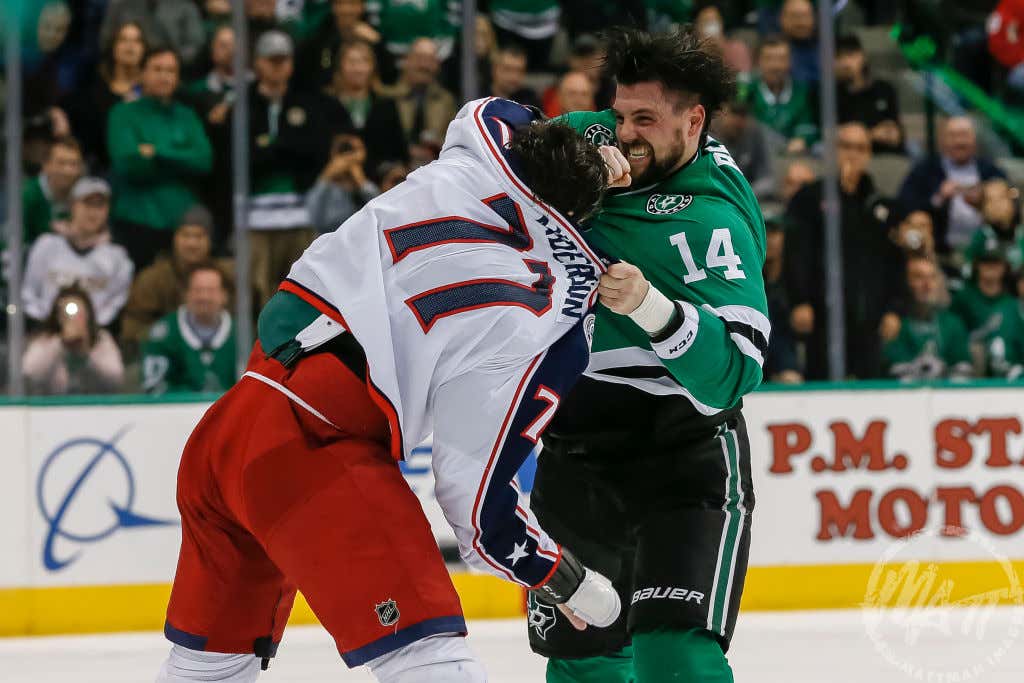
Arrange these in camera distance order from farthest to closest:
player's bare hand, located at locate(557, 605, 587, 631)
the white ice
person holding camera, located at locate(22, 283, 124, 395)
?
person holding camera, located at locate(22, 283, 124, 395)
the white ice
player's bare hand, located at locate(557, 605, 587, 631)

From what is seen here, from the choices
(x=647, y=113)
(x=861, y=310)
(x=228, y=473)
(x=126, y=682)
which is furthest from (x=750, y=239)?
(x=861, y=310)

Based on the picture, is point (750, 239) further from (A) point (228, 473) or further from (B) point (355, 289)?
(A) point (228, 473)

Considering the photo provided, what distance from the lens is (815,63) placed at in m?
6.97

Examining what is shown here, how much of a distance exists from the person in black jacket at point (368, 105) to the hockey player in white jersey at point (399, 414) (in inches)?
173

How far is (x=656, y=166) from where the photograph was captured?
2.97m

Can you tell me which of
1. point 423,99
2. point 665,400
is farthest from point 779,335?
point 665,400

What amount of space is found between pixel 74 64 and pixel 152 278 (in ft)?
3.78

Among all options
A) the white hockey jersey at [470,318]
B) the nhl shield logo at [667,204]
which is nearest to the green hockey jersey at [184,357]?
the nhl shield logo at [667,204]

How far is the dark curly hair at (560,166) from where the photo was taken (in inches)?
89.7

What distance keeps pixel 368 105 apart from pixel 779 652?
10.4 ft

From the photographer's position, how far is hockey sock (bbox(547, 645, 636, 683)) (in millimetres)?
3137

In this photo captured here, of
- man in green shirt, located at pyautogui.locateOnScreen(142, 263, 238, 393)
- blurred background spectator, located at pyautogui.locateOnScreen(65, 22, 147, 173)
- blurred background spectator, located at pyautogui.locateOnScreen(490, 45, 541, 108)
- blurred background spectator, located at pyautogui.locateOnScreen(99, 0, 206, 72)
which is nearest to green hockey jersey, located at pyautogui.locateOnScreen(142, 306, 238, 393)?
man in green shirt, located at pyautogui.locateOnScreen(142, 263, 238, 393)

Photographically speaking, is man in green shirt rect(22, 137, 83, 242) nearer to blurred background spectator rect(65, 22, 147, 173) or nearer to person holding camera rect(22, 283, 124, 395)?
blurred background spectator rect(65, 22, 147, 173)

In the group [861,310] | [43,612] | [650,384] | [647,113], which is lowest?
[43,612]
